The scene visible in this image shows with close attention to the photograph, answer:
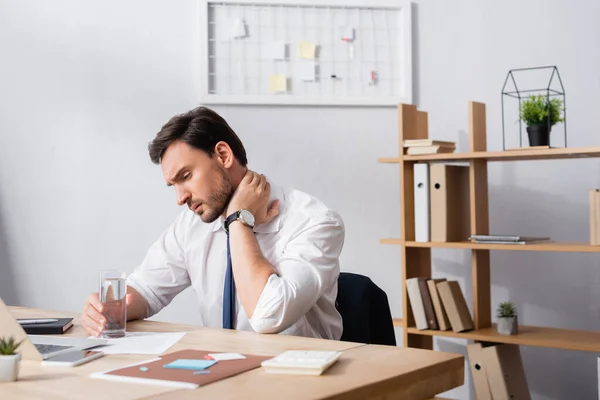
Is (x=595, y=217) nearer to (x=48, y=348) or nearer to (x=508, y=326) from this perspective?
(x=508, y=326)

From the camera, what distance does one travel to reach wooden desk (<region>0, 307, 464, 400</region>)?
108 centimetres

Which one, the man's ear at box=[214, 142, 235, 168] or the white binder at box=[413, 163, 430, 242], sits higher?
the man's ear at box=[214, 142, 235, 168]

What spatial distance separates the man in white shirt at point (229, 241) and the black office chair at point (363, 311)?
0.11 feet

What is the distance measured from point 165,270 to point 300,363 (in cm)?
107

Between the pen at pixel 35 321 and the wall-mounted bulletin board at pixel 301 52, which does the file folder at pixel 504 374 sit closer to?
the wall-mounted bulletin board at pixel 301 52

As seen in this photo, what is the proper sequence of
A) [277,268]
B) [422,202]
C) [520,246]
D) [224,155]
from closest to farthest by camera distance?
1. [277,268]
2. [224,155]
3. [520,246]
4. [422,202]

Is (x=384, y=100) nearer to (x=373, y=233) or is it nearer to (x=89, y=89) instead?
(x=373, y=233)

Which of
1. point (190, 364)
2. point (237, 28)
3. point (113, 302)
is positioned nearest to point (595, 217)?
point (237, 28)

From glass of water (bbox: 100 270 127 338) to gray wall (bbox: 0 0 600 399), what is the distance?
1739 mm

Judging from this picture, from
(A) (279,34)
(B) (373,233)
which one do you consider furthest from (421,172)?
(A) (279,34)

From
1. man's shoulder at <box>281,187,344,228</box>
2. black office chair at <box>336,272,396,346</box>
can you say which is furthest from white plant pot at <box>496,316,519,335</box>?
man's shoulder at <box>281,187,344,228</box>

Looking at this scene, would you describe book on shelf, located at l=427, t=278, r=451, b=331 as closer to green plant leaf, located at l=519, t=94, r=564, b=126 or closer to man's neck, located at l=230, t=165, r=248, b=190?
green plant leaf, located at l=519, t=94, r=564, b=126

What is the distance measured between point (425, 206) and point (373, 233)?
39 centimetres

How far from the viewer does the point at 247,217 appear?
197 centimetres
